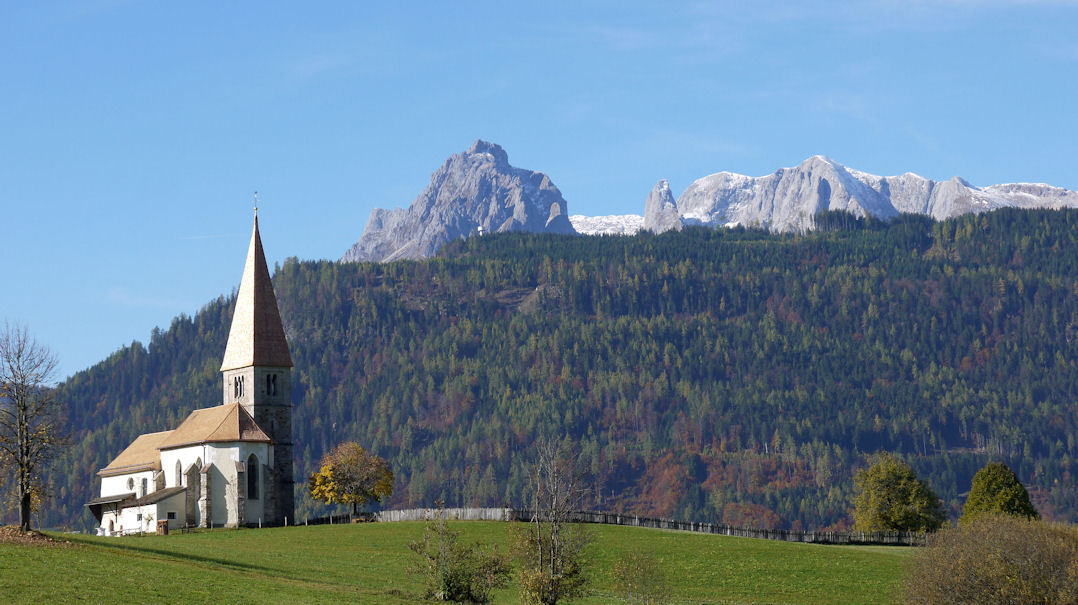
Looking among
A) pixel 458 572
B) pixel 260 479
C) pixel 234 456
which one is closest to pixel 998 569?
pixel 458 572

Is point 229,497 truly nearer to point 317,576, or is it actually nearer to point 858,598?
point 317,576

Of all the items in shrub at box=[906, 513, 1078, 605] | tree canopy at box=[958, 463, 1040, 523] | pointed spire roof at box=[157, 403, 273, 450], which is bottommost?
shrub at box=[906, 513, 1078, 605]

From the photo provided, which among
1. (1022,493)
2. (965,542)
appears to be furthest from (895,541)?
(965,542)

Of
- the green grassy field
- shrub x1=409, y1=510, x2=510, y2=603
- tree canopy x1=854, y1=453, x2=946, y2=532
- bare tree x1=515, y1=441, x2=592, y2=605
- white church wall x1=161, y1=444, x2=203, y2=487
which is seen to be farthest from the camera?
tree canopy x1=854, y1=453, x2=946, y2=532

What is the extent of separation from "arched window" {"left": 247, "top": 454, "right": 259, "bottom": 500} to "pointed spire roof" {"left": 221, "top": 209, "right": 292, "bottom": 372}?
10012mm

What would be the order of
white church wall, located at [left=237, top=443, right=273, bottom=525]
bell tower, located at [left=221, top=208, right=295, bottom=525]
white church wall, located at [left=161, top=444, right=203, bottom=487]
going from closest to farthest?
1. white church wall, located at [left=237, top=443, right=273, bottom=525]
2. white church wall, located at [left=161, top=444, right=203, bottom=487]
3. bell tower, located at [left=221, top=208, right=295, bottom=525]

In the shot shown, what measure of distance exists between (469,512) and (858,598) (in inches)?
1587

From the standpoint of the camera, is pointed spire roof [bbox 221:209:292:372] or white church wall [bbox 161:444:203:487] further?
pointed spire roof [bbox 221:209:292:372]

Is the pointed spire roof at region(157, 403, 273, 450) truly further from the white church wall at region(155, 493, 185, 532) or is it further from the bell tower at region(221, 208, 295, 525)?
the white church wall at region(155, 493, 185, 532)

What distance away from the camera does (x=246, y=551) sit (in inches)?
3211

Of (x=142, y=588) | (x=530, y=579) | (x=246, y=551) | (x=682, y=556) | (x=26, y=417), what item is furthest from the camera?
(x=682, y=556)

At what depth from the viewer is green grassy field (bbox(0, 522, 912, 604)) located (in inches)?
2218

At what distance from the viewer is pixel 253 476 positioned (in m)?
114

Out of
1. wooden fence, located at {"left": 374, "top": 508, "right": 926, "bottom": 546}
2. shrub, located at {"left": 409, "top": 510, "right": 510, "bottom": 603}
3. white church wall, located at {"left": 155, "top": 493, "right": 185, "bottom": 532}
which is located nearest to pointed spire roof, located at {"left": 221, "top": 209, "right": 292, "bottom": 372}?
white church wall, located at {"left": 155, "top": 493, "right": 185, "bottom": 532}
